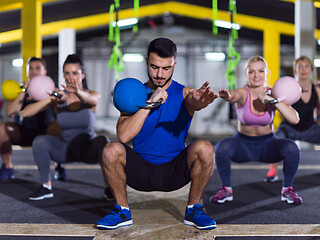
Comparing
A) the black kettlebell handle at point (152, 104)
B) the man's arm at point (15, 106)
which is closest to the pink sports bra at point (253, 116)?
the black kettlebell handle at point (152, 104)

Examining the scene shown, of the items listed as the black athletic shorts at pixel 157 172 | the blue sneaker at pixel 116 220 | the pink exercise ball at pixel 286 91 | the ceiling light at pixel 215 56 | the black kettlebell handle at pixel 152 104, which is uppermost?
the ceiling light at pixel 215 56

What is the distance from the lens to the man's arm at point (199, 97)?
1.63 m

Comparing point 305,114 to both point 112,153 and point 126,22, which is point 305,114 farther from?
point 126,22

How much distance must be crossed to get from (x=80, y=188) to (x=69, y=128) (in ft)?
1.72

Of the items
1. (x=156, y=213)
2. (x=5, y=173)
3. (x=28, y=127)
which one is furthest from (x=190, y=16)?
(x=156, y=213)

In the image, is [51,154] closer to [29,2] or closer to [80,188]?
[80,188]

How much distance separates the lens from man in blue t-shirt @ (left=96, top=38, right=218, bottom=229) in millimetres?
1688

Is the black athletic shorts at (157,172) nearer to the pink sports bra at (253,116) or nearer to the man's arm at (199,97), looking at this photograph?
the man's arm at (199,97)

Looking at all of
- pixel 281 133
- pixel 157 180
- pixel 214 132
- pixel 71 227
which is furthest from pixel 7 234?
pixel 214 132

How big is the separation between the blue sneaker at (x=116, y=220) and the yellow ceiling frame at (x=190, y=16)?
304 inches

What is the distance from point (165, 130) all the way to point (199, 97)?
0.25 m

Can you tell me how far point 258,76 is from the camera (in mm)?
2463

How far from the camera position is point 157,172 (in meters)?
1.79

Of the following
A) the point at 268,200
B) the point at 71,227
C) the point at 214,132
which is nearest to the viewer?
the point at 71,227
